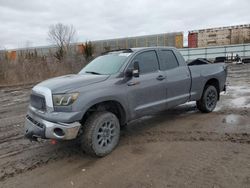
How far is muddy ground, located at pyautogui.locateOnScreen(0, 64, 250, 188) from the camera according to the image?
3709mm

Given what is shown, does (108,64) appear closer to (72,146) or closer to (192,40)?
(72,146)

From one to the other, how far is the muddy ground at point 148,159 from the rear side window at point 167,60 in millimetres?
1393

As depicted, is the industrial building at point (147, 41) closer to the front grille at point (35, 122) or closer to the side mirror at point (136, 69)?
the side mirror at point (136, 69)

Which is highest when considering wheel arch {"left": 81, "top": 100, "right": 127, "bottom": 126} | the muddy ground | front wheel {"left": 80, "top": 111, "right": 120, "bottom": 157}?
wheel arch {"left": 81, "top": 100, "right": 127, "bottom": 126}

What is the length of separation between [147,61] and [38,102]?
2378 mm

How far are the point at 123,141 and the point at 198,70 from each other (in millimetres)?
2866

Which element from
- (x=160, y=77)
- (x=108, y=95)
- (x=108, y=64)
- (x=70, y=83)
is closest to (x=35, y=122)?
(x=70, y=83)

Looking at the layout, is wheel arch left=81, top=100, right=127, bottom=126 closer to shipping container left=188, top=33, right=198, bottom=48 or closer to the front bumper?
the front bumper

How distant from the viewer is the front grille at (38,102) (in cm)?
445

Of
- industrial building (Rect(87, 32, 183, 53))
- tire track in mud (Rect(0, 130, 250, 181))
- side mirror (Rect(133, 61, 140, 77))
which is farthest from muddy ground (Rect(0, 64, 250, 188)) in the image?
industrial building (Rect(87, 32, 183, 53))

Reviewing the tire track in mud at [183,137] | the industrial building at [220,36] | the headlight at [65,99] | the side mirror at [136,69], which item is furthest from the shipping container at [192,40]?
the headlight at [65,99]

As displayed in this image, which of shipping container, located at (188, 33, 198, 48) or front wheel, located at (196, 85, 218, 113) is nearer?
front wheel, located at (196, 85, 218, 113)

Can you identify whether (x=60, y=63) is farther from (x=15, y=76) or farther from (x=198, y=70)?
(x=198, y=70)

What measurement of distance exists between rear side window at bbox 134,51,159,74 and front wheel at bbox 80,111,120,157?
131 cm
